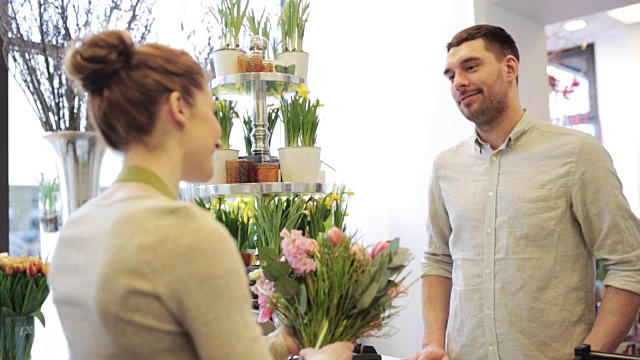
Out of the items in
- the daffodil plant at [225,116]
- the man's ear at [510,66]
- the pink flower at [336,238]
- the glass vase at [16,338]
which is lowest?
the glass vase at [16,338]

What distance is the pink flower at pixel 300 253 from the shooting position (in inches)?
47.8

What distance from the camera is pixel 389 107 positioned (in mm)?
3885

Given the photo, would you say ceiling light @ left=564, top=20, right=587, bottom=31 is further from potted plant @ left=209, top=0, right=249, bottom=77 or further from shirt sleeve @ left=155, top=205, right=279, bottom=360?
shirt sleeve @ left=155, top=205, right=279, bottom=360

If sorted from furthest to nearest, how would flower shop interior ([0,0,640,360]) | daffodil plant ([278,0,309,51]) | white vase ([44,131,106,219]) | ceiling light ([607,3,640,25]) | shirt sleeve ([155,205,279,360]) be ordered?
ceiling light ([607,3,640,25]) < flower shop interior ([0,0,640,360]) < daffodil plant ([278,0,309,51]) < white vase ([44,131,106,219]) < shirt sleeve ([155,205,279,360])

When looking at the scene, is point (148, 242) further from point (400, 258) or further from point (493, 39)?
point (493, 39)

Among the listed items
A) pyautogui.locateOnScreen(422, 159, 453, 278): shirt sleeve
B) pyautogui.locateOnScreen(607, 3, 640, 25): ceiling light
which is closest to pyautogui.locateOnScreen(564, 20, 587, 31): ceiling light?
pyautogui.locateOnScreen(607, 3, 640, 25): ceiling light

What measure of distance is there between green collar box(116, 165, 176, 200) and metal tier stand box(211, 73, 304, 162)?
127cm

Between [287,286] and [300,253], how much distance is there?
0.22ft

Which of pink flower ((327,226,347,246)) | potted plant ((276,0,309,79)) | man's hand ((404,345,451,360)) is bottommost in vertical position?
man's hand ((404,345,451,360))

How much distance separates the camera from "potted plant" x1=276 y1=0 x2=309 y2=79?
2.42m

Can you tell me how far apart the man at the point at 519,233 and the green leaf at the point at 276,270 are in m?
0.71

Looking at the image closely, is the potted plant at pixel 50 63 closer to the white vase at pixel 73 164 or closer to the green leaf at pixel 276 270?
the white vase at pixel 73 164

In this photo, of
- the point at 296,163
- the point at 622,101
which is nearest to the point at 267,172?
the point at 296,163

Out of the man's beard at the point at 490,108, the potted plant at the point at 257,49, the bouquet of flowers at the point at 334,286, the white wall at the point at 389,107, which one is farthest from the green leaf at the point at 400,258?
the white wall at the point at 389,107
